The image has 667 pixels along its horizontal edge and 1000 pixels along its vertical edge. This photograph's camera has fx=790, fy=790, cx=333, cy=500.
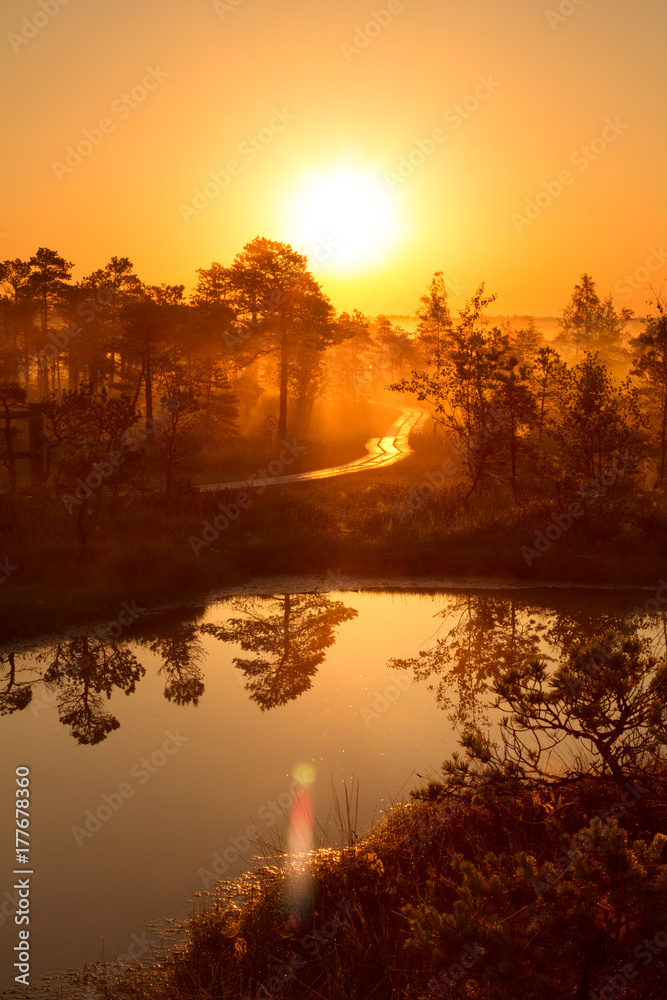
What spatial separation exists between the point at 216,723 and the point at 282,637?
4502 millimetres

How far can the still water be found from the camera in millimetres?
7785

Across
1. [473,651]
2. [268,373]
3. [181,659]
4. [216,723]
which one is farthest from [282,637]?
[268,373]

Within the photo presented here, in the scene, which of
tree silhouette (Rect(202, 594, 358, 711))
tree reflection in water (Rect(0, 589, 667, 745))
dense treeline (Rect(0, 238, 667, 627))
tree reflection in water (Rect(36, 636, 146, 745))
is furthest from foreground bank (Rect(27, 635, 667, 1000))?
dense treeline (Rect(0, 238, 667, 627))

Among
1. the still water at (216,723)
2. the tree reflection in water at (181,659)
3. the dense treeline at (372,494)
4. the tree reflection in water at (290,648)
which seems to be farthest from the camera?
the dense treeline at (372,494)

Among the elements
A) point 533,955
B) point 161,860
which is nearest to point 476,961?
point 533,955

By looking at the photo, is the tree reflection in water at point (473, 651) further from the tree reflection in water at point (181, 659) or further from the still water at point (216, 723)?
the tree reflection in water at point (181, 659)

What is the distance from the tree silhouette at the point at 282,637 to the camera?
524 inches

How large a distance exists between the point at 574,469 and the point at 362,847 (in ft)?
56.7

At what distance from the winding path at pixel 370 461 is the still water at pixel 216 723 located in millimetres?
11095

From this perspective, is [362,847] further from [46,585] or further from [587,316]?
[587,316]

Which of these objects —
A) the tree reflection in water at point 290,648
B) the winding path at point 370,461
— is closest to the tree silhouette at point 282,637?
the tree reflection in water at point 290,648

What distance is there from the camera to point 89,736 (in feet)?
36.8

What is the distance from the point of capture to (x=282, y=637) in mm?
16031

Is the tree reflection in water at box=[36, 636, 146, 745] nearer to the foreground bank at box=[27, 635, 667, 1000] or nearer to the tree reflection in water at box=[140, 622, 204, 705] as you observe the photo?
the tree reflection in water at box=[140, 622, 204, 705]
